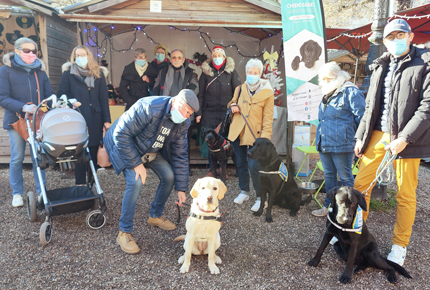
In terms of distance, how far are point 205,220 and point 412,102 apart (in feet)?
6.40

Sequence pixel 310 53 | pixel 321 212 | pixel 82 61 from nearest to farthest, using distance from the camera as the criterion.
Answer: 1. pixel 321 212
2. pixel 82 61
3. pixel 310 53

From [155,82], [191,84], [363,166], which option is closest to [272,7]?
[191,84]

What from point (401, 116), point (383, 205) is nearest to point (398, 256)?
point (401, 116)

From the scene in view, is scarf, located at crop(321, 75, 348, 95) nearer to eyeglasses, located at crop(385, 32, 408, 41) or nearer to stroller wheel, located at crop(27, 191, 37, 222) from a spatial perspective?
eyeglasses, located at crop(385, 32, 408, 41)

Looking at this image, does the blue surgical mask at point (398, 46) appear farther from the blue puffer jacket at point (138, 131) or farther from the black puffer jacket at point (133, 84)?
the black puffer jacket at point (133, 84)

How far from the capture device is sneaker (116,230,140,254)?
2.71m

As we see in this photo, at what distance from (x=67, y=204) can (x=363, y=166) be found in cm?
312

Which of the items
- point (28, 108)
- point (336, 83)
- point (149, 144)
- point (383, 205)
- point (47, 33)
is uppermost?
point (47, 33)

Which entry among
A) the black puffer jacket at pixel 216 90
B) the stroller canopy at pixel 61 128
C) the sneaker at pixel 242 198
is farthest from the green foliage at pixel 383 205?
the stroller canopy at pixel 61 128

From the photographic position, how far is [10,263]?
8.35 feet

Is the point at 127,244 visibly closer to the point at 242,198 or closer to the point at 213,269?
the point at 213,269

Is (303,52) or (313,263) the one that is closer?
(313,263)

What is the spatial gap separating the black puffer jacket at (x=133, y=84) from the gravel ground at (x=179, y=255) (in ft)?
7.18

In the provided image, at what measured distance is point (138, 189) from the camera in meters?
2.70
